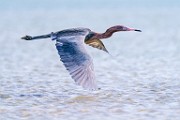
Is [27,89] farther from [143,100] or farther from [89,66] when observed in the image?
[89,66]

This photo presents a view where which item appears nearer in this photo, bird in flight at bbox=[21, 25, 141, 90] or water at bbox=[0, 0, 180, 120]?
bird in flight at bbox=[21, 25, 141, 90]

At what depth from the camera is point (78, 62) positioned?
9969mm

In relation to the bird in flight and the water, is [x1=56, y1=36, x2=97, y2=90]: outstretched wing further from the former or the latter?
the water

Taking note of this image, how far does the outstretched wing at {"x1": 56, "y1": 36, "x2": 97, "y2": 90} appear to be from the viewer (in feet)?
31.8

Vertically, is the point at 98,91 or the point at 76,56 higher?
the point at 98,91

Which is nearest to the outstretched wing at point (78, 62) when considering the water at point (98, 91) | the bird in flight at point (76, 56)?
the bird in flight at point (76, 56)

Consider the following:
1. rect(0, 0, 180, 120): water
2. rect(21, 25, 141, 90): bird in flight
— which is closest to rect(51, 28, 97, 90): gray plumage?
rect(21, 25, 141, 90): bird in flight

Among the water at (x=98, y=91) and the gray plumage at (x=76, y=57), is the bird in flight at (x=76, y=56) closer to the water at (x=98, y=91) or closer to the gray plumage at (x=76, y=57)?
the gray plumage at (x=76, y=57)

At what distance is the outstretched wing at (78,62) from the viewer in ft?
31.8

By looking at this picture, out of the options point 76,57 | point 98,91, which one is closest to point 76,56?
point 76,57

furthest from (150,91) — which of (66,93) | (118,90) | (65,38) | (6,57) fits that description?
(6,57)

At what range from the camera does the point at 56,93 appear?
40.2 ft

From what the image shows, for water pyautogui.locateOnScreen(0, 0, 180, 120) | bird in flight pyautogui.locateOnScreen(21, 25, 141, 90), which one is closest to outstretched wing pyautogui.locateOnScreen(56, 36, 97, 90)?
bird in flight pyautogui.locateOnScreen(21, 25, 141, 90)

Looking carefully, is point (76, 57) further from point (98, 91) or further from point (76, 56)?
point (98, 91)
